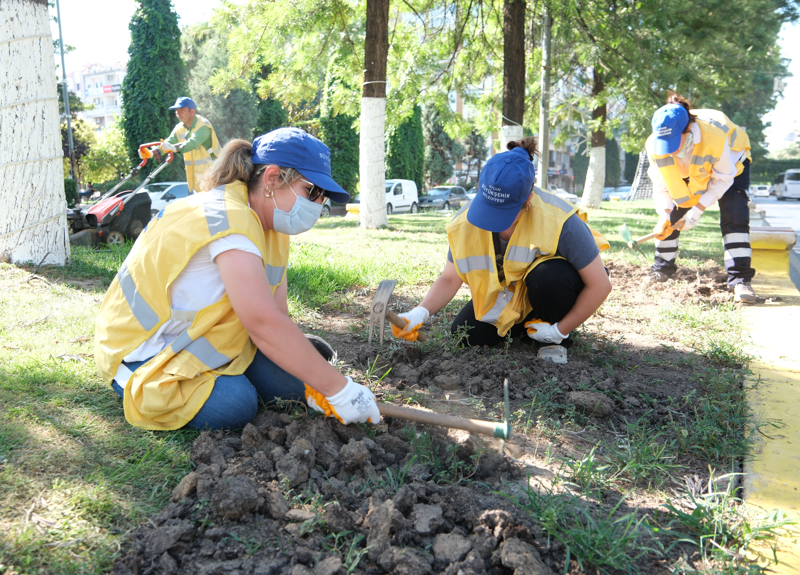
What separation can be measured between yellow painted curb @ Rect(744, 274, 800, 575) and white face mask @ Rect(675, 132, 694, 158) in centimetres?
Result: 139

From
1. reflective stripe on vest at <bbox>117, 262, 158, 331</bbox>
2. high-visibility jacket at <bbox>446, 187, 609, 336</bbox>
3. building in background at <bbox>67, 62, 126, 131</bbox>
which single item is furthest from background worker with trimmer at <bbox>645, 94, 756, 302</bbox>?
building in background at <bbox>67, 62, 126, 131</bbox>

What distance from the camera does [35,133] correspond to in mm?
5129

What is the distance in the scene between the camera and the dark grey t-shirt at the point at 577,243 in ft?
9.67

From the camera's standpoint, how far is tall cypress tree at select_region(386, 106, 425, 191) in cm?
2619

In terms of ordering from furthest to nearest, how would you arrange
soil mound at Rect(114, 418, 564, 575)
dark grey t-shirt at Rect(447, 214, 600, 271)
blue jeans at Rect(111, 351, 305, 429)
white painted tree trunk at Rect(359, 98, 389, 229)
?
white painted tree trunk at Rect(359, 98, 389, 229) < dark grey t-shirt at Rect(447, 214, 600, 271) < blue jeans at Rect(111, 351, 305, 429) < soil mound at Rect(114, 418, 564, 575)

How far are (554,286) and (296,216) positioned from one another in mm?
1515

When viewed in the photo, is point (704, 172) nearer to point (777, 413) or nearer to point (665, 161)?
point (665, 161)

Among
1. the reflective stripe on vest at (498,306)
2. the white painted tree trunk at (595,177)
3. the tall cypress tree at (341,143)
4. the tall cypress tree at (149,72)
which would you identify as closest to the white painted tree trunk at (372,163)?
the reflective stripe on vest at (498,306)

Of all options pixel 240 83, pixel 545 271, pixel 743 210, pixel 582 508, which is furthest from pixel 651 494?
pixel 240 83

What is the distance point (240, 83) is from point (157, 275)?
411 inches

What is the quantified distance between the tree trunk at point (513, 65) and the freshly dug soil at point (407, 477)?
272 inches

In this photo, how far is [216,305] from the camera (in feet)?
6.80

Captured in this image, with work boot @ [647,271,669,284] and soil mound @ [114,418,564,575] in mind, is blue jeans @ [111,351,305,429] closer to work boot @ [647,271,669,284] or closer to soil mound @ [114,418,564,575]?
soil mound @ [114,418,564,575]

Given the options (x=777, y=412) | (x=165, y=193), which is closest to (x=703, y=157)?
(x=777, y=412)
